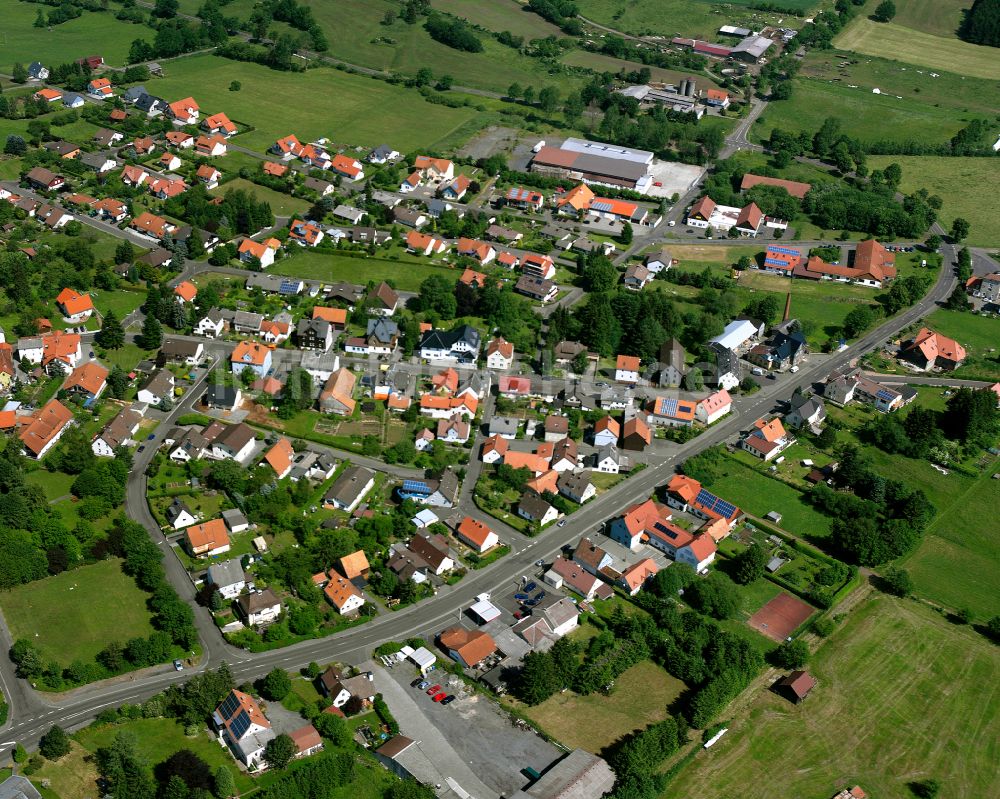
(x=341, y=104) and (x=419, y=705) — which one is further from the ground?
(x=341, y=104)

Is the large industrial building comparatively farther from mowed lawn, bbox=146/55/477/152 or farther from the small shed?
the small shed

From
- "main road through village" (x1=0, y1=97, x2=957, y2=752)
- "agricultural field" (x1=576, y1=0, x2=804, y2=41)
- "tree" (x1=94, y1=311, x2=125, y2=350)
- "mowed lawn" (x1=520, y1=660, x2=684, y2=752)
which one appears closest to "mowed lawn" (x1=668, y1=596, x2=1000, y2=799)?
"mowed lawn" (x1=520, y1=660, x2=684, y2=752)

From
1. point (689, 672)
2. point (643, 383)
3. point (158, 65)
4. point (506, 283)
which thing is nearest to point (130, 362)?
point (506, 283)

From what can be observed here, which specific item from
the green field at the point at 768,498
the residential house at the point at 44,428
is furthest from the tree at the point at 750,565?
the residential house at the point at 44,428

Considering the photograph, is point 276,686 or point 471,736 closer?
point 471,736

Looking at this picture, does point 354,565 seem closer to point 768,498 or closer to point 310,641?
point 310,641

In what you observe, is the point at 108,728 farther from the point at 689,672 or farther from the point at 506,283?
the point at 506,283

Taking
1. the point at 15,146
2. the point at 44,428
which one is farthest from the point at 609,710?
the point at 15,146

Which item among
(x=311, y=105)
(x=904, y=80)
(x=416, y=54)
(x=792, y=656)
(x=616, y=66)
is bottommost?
(x=792, y=656)
